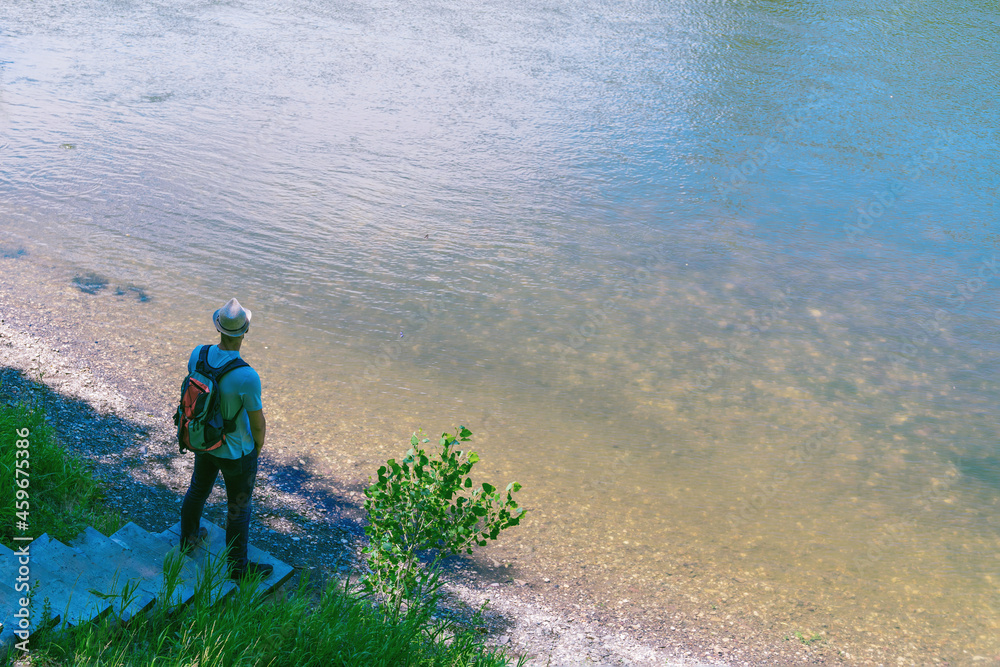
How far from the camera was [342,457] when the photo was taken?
5.82 m

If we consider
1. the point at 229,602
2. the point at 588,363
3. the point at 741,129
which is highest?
the point at 741,129

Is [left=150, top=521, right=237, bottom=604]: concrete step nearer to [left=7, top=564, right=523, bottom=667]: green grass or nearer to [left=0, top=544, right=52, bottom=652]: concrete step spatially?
[left=7, top=564, right=523, bottom=667]: green grass

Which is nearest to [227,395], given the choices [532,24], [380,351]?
[380,351]

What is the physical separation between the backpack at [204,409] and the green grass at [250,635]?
628 mm

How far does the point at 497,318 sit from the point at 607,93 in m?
7.14

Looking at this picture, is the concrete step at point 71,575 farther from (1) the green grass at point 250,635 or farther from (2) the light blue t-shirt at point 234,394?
(2) the light blue t-shirt at point 234,394

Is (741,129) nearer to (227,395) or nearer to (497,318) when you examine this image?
(497,318)

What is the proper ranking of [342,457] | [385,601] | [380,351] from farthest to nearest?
[380,351]
[342,457]
[385,601]

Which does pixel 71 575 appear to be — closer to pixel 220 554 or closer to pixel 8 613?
pixel 8 613

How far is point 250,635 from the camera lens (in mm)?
3336

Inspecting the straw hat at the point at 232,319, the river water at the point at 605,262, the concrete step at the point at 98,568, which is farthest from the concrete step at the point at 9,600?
the river water at the point at 605,262

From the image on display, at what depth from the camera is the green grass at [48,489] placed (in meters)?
4.09

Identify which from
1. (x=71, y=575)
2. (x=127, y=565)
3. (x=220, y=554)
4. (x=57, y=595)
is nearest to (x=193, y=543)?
(x=220, y=554)

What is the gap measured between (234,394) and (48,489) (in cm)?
181
